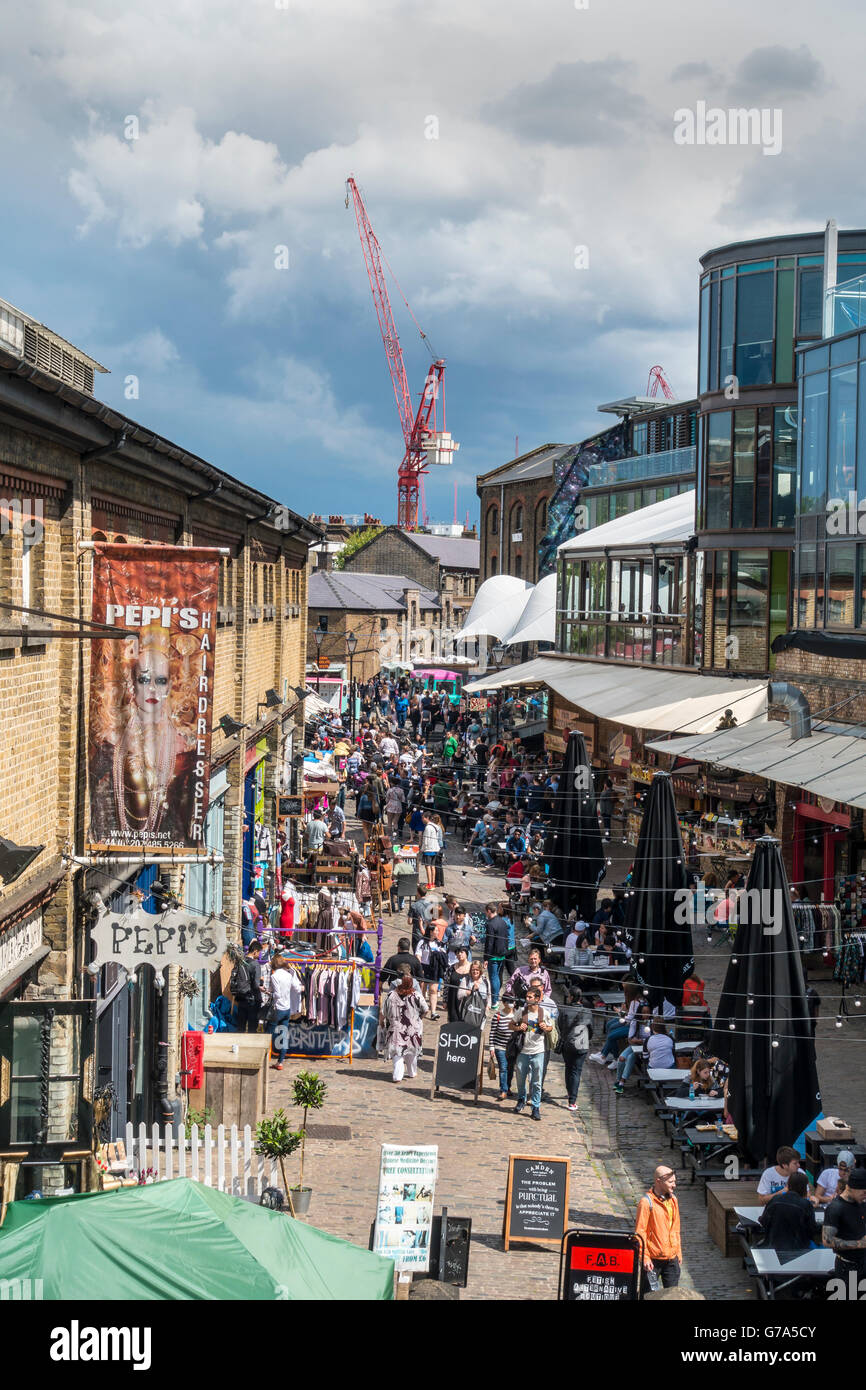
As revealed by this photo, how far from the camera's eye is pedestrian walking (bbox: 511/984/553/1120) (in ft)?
51.0

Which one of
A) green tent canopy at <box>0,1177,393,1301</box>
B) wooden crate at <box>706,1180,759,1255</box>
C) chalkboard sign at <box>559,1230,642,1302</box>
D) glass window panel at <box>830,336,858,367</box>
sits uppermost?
glass window panel at <box>830,336,858,367</box>

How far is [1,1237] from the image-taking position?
6898 mm

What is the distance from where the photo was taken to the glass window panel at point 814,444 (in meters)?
23.7

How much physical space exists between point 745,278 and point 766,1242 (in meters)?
22.6

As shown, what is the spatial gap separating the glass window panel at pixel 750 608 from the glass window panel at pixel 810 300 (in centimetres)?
463

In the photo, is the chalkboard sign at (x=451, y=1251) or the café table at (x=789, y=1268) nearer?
the café table at (x=789, y=1268)

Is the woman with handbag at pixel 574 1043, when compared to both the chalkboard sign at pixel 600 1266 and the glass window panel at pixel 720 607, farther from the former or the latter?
the glass window panel at pixel 720 607

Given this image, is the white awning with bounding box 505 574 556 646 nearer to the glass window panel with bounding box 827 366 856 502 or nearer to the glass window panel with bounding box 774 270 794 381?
the glass window panel with bounding box 774 270 794 381

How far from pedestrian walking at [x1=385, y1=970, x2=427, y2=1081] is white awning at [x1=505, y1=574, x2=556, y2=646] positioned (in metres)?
26.5

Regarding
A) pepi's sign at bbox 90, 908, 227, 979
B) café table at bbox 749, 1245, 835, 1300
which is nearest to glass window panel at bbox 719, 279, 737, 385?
pepi's sign at bbox 90, 908, 227, 979

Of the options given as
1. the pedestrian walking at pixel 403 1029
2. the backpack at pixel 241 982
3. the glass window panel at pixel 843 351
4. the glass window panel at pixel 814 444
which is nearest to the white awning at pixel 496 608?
the glass window panel at pixel 814 444

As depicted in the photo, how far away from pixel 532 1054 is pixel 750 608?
642 inches
